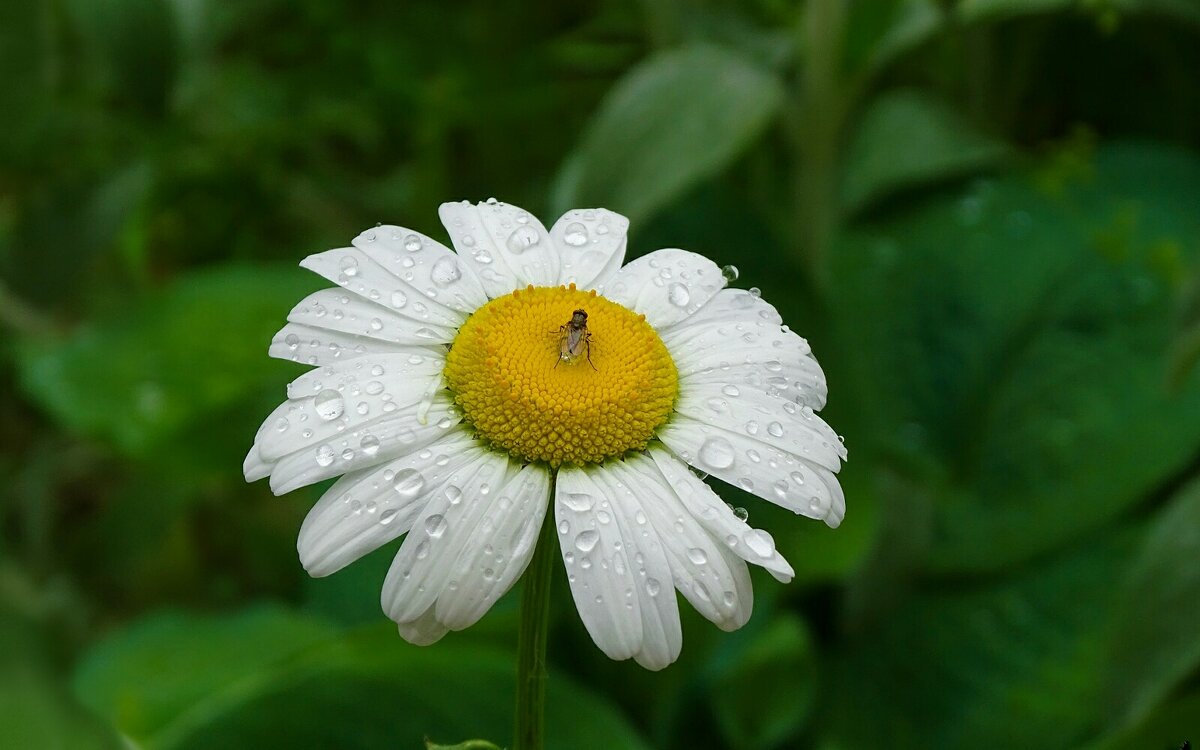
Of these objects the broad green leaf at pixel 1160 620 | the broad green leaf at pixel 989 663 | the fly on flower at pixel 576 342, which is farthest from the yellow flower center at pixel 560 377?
the broad green leaf at pixel 989 663

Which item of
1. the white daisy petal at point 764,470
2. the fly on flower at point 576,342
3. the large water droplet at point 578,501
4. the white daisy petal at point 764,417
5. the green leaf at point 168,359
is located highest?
the green leaf at point 168,359

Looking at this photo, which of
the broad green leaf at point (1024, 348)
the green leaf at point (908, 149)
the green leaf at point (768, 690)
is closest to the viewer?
the green leaf at point (768, 690)

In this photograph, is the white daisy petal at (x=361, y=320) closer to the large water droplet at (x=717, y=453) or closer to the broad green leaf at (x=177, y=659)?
the large water droplet at (x=717, y=453)

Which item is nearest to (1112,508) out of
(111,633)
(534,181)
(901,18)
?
(901,18)

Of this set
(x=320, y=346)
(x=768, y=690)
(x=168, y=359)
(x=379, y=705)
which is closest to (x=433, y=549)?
(x=320, y=346)

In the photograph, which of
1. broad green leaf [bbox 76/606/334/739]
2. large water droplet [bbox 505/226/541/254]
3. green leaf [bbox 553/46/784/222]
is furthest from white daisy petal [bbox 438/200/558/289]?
broad green leaf [bbox 76/606/334/739]

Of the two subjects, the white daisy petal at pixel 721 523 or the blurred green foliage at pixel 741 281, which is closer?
the white daisy petal at pixel 721 523
